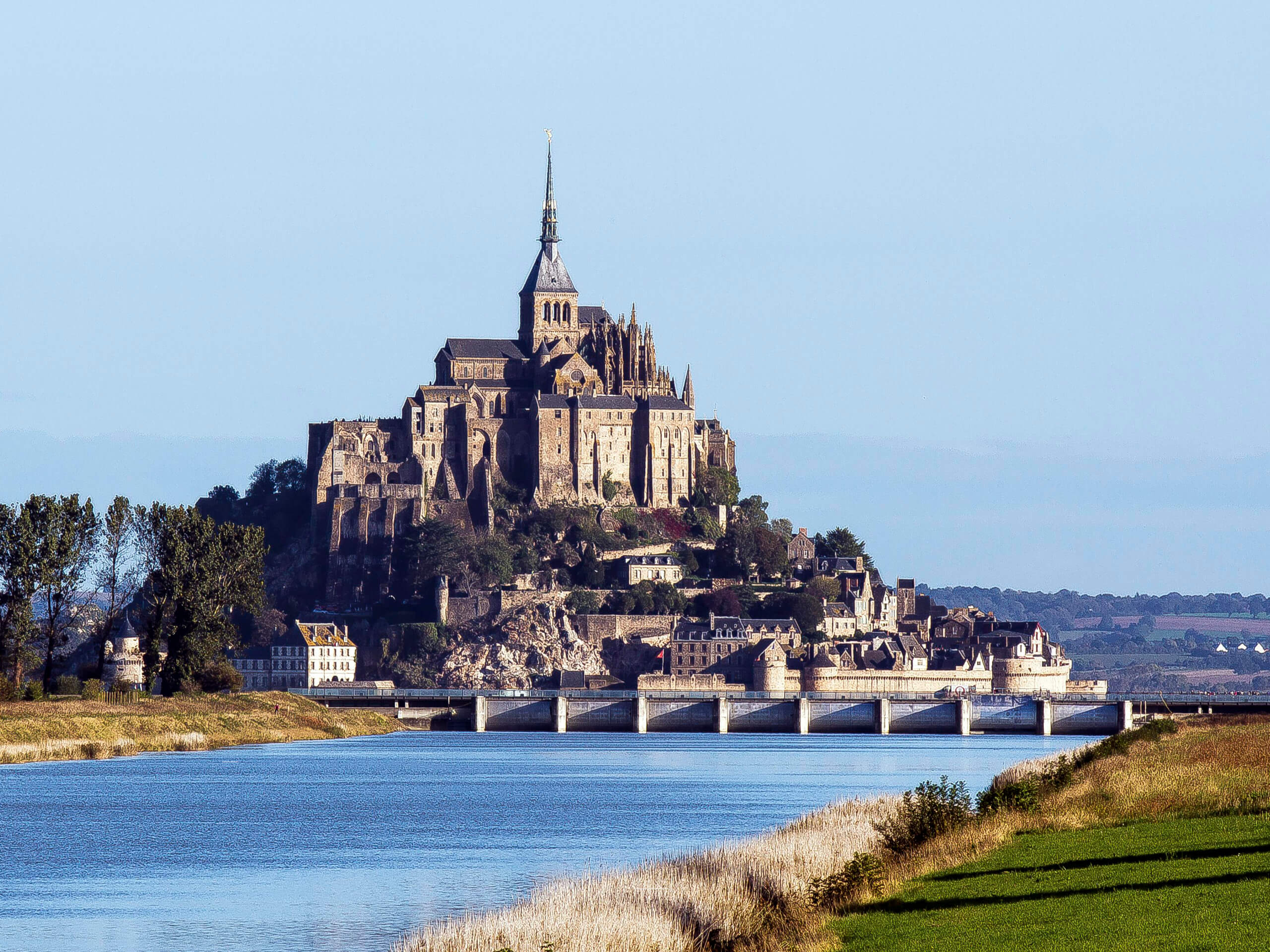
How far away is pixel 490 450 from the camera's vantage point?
16888 centimetres

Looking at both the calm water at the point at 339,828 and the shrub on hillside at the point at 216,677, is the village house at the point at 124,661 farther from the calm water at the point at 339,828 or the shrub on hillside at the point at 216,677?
the calm water at the point at 339,828

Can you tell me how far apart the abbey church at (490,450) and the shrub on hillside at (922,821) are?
129199 millimetres

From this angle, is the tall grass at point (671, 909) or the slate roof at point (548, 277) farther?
the slate roof at point (548, 277)

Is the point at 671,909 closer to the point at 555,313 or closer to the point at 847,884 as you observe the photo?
the point at 847,884

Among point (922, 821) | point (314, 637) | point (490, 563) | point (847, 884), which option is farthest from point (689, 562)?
point (847, 884)

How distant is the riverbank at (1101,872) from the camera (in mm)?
23000

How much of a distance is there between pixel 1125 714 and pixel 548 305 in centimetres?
7254

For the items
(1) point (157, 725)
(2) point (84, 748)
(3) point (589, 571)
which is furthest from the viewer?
(3) point (589, 571)

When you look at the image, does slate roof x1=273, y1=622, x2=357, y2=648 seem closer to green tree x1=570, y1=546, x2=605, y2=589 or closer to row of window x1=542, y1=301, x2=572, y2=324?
green tree x1=570, y1=546, x2=605, y2=589

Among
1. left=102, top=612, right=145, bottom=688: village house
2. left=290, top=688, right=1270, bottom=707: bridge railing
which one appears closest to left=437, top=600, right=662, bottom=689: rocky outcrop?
left=290, top=688, right=1270, bottom=707: bridge railing

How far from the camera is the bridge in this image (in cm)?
13350

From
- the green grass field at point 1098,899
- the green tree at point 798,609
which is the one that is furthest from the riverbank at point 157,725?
the green tree at point 798,609

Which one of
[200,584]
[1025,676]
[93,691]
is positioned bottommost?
[1025,676]

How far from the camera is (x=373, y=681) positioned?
509 feet
